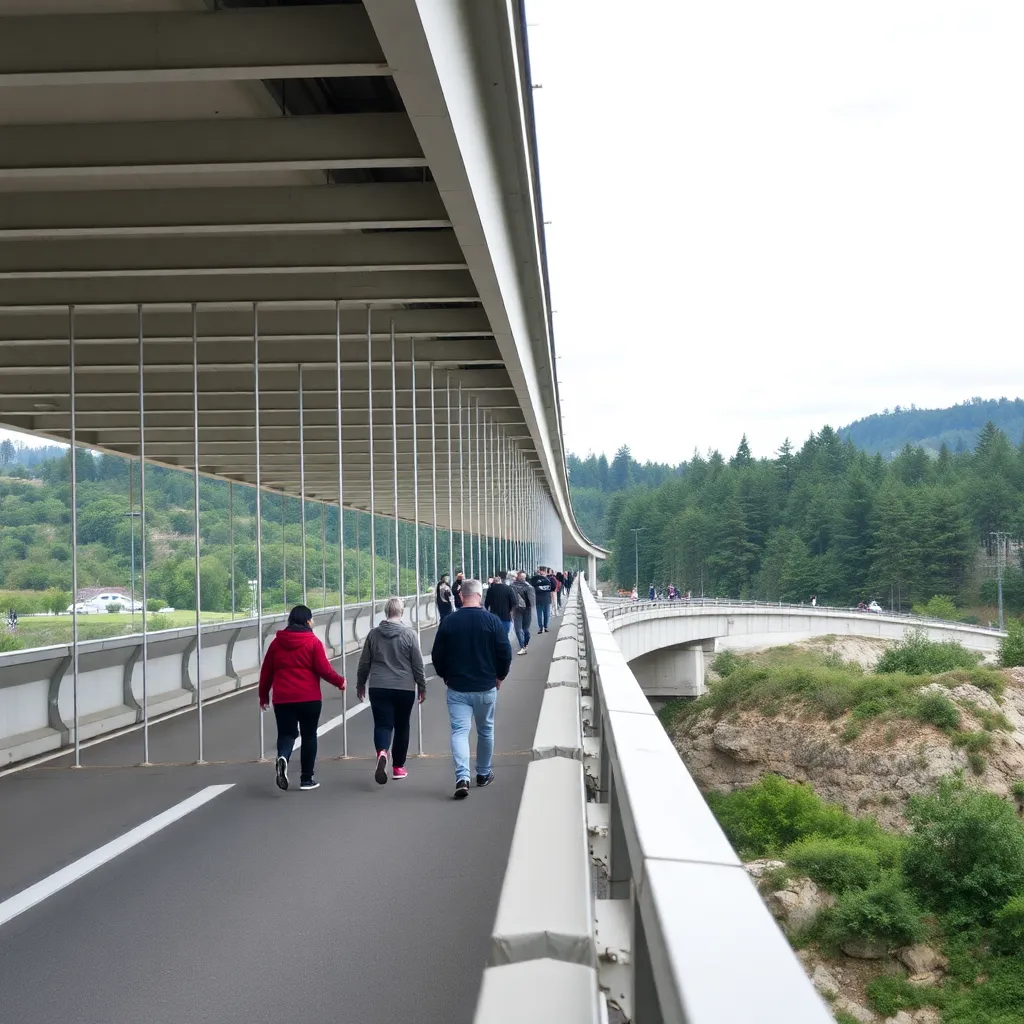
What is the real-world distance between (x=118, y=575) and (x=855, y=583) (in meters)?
132

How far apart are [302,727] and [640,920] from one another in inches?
336

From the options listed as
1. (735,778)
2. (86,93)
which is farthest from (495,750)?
(735,778)

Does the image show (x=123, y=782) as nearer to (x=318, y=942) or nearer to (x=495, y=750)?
(x=495, y=750)

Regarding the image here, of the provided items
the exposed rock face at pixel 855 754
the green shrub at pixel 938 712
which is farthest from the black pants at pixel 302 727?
the green shrub at pixel 938 712

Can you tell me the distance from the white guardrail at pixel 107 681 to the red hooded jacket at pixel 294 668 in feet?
6.22

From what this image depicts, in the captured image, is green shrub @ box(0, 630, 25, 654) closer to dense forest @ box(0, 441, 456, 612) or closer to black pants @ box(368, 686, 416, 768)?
dense forest @ box(0, 441, 456, 612)

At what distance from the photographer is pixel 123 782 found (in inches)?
447

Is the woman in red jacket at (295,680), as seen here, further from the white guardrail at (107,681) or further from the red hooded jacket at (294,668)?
the white guardrail at (107,681)

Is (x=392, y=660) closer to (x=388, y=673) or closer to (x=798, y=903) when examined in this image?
(x=388, y=673)

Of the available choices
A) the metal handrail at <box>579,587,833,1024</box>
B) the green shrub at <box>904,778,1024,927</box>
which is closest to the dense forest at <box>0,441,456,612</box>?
the metal handrail at <box>579,587,833,1024</box>

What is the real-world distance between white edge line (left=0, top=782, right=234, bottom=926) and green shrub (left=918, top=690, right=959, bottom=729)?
42.7 meters

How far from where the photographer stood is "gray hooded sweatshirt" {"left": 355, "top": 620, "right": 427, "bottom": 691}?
1062 centimetres

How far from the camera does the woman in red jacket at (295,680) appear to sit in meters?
10.6

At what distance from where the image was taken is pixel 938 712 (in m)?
48.3
